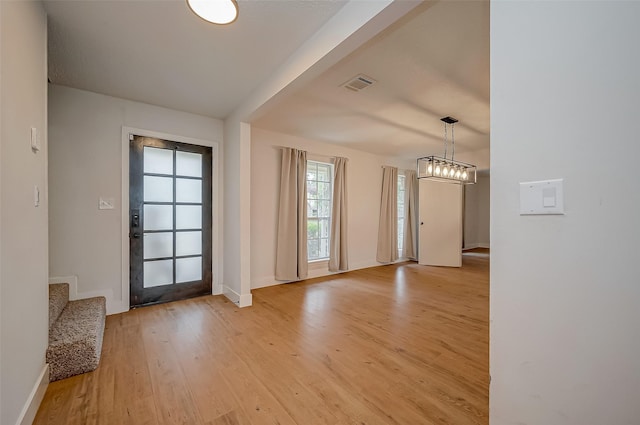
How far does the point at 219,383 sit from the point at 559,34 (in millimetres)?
2391

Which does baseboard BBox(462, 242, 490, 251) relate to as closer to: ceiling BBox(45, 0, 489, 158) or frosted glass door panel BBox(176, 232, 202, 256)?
ceiling BBox(45, 0, 489, 158)

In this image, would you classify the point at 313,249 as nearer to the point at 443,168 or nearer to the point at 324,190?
the point at 324,190

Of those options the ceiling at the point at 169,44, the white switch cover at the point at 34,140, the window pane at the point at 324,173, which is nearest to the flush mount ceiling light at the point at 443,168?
the window pane at the point at 324,173

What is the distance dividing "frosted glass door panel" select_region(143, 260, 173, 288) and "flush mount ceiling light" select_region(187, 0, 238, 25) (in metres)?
2.78

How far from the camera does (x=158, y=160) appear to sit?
3.11m

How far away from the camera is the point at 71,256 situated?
2.62m

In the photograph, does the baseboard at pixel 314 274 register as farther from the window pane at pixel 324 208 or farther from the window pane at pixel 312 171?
the window pane at pixel 312 171

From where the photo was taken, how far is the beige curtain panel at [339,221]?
4.70m

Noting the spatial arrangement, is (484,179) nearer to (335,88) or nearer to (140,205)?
(335,88)

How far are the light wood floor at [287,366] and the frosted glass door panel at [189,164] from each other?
66.3 inches

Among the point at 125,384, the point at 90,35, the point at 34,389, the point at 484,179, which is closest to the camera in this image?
the point at 34,389

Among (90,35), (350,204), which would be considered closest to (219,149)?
(90,35)

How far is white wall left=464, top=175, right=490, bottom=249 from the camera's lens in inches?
308

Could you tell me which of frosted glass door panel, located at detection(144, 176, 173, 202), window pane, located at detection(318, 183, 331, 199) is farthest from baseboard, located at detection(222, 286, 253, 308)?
window pane, located at detection(318, 183, 331, 199)
